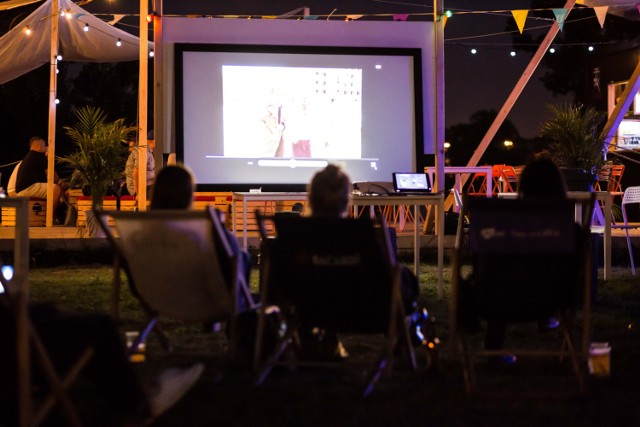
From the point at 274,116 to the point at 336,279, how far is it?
5.35 m

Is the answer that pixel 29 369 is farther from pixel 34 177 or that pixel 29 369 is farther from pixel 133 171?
pixel 34 177

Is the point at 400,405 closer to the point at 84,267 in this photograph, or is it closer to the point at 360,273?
the point at 360,273

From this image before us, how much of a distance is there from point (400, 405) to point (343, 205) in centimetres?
110

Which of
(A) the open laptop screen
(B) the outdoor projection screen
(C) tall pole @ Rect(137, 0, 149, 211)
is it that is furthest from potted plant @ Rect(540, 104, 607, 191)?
(C) tall pole @ Rect(137, 0, 149, 211)

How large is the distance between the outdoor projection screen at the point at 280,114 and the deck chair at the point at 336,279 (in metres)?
5.11

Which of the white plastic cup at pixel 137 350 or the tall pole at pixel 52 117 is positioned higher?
the tall pole at pixel 52 117

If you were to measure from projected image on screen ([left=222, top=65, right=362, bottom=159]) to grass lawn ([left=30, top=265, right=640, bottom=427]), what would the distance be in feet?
13.4

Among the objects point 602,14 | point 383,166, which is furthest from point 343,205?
point 602,14

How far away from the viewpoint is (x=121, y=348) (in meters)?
3.03

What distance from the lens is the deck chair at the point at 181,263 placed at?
4121 mm

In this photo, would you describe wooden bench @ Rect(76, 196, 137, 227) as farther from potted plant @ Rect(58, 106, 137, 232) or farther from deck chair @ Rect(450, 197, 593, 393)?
deck chair @ Rect(450, 197, 593, 393)

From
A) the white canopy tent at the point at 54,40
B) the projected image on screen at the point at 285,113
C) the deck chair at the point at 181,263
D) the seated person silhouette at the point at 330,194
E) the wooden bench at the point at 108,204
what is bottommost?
the deck chair at the point at 181,263

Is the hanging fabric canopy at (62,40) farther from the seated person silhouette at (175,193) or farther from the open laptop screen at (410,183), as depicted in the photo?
the seated person silhouette at (175,193)

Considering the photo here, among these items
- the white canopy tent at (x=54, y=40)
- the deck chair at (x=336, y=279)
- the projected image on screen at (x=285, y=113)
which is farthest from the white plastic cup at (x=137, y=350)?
the white canopy tent at (x=54, y=40)
